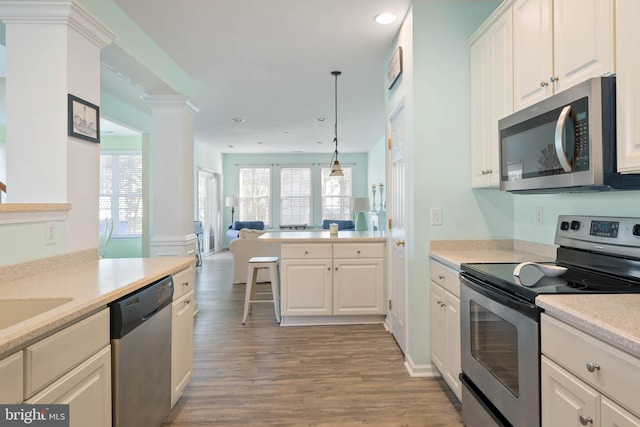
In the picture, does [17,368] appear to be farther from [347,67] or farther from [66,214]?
[347,67]

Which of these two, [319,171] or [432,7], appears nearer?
[432,7]

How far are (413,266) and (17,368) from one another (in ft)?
7.21

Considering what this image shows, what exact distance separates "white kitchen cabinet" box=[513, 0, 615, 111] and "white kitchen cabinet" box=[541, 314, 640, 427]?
1.00 metres

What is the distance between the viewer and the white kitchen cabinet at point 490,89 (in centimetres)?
208

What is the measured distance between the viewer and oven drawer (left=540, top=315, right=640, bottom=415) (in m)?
0.92

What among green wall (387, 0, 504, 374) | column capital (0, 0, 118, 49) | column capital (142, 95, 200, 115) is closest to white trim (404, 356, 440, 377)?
green wall (387, 0, 504, 374)

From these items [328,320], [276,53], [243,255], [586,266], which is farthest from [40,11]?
[243,255]

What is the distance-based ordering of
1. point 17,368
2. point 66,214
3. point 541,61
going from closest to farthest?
point 17,368 < point 541,61 < point 66,214

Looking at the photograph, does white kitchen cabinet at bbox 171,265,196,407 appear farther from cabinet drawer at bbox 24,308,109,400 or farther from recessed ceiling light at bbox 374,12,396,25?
recessed ceiling light at bbox 374,12,396,25

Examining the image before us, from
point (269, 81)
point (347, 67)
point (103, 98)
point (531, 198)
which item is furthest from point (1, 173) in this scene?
point (531, 198)

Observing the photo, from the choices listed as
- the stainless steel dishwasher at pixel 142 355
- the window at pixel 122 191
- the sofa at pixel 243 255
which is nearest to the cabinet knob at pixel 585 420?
the stainless steel dishwasher at pixel 142 355

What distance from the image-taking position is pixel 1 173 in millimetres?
5523

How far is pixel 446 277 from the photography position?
2256mm

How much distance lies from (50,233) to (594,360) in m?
2.46
